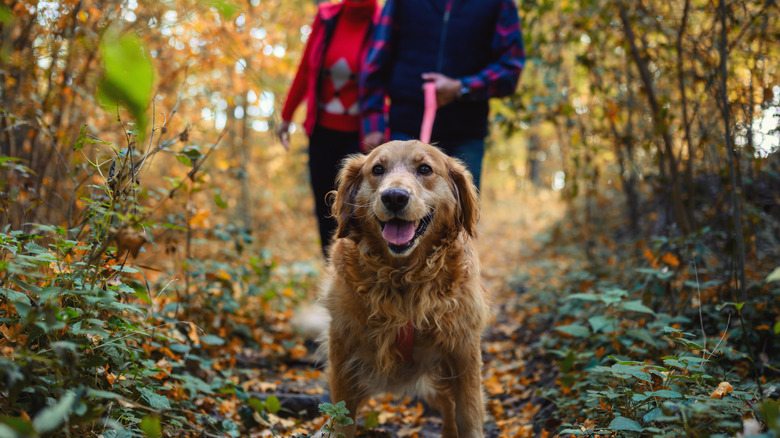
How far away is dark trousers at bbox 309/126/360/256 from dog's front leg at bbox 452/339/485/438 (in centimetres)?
151

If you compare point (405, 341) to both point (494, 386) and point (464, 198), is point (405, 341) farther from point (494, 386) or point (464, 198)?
point (494, 386)

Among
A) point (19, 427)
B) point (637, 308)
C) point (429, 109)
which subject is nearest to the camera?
point (19, 427)

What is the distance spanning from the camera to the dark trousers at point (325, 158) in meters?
3.46

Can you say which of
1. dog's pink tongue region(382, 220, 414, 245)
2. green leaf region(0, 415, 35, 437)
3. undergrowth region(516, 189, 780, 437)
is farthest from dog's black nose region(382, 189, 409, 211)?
green leaf region(0, 415, 35, 437)

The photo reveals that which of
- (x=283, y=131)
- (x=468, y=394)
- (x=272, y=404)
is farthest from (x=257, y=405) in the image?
(x=283, y=131)

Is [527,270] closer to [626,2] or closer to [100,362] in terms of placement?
[626,2]

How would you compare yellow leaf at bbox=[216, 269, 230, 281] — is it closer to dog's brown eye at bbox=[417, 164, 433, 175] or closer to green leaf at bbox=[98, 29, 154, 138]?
dog's brown eye at bbox=[417, 164, 433, 175]

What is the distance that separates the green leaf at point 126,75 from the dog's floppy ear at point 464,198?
6.77 ft


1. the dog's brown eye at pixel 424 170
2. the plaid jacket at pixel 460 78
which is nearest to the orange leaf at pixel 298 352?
the plaid jacket at pixel 460 78

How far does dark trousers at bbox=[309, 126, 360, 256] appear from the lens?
3.46 m

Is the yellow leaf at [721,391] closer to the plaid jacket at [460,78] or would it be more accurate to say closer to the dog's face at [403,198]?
the dog's face at [403,198]

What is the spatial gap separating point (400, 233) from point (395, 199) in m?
0.17

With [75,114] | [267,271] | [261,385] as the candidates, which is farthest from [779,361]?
[75,114]

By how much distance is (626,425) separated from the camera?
166 centimetres
